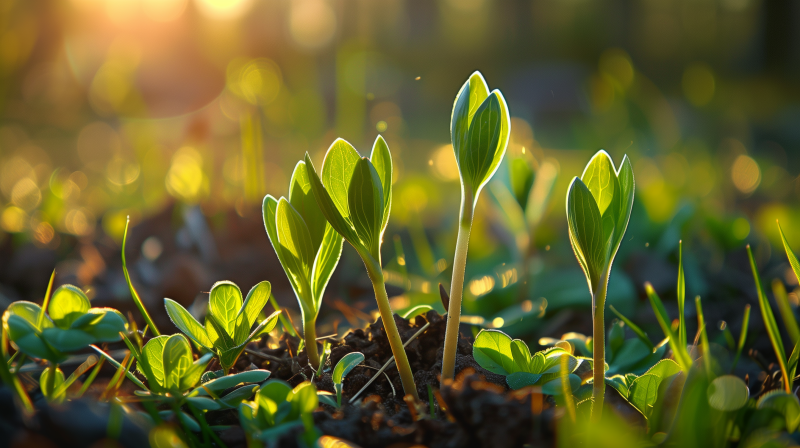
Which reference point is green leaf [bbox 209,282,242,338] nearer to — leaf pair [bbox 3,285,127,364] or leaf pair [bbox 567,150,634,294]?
leaf pair [bbox 3,285,127,364]

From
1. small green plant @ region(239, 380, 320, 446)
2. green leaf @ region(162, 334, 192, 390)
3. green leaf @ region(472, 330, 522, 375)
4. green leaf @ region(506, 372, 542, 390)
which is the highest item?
green leaf @ region(162, 334, 192, 390)

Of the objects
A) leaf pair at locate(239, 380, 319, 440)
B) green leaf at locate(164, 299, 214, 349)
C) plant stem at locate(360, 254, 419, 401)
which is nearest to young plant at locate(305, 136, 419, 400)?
plant stem at locate(360, 254, 419, 401)

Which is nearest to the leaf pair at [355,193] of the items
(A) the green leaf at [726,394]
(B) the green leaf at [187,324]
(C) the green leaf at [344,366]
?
(C) the green leaf at [344,366]

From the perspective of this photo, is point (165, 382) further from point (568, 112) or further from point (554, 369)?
point (568, 112)

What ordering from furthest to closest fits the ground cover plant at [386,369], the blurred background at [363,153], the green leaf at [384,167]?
1. the blurred background at [363,153]
2. the green leaf at [384,167]
3. the ground cover plant at [386,369]

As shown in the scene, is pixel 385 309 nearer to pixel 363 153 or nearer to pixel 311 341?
pixel 311 341

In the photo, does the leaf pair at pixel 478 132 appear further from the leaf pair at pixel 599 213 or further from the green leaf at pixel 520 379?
the green leaf at pixel 520 379

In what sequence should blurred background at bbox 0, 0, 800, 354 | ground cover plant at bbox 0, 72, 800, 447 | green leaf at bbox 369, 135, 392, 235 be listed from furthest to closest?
blurred background at bbox 0, 0, 800, 354
green leaf at bbox 369, 135, 392, 235
ground cover plant at bbox 0, 72, 800, 447
